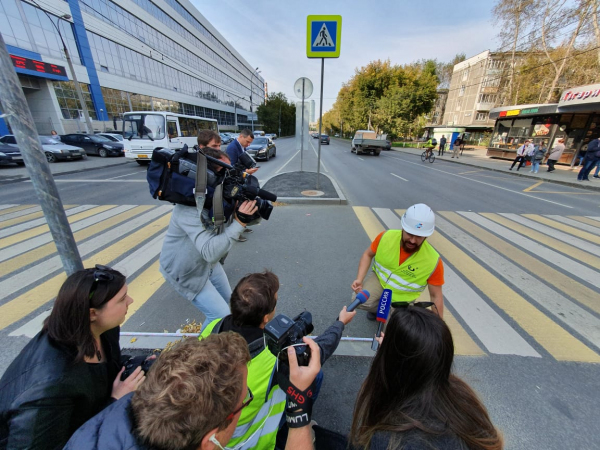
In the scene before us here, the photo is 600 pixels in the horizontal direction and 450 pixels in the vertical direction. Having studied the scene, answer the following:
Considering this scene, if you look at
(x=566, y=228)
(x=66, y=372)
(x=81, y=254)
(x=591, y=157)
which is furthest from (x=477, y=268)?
(x=591, y=157)

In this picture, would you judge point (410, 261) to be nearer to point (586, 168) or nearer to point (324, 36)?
point (324, 36)

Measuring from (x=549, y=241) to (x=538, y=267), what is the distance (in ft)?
5.13

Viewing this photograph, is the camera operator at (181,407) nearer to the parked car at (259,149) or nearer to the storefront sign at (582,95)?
the parked car at (259,149)

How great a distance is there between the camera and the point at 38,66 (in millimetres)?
20266

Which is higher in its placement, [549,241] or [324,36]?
[324,36]

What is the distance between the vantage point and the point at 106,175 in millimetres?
11742

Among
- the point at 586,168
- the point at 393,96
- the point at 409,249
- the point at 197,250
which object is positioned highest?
the point at 393,96

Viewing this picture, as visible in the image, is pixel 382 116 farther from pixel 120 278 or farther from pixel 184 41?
pixel 184 41

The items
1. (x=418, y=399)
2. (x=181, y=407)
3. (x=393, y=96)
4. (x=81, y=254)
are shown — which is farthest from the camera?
(x=393, y=96)

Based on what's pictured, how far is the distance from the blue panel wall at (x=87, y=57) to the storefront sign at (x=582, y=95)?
38.6 metres

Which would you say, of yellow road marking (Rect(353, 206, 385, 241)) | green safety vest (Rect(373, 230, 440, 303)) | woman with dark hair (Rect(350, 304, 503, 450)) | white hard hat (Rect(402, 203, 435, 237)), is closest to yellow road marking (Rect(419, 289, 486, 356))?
green safety vest (Rect(373, 230, 440, 303))

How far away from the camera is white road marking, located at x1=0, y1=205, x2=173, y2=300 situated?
10.8ft

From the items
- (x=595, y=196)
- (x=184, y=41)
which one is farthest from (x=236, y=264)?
(x=184, y=41)

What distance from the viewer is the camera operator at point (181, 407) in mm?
741
